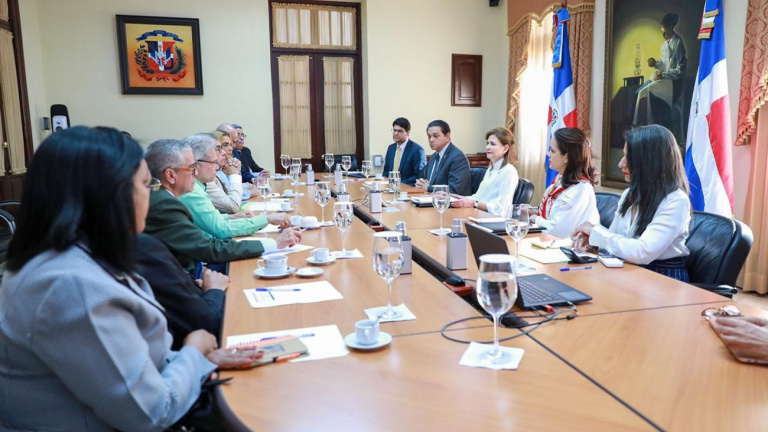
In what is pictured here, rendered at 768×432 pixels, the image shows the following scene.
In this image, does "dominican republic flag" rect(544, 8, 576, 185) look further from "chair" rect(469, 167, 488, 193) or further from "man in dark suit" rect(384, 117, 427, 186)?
"man in dark suit" rect(384, 117, 427, 186)

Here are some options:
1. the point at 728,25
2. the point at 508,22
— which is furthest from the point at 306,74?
the point at 728,25

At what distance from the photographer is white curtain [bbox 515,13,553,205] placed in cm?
654

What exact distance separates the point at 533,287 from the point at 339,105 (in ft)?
19.8

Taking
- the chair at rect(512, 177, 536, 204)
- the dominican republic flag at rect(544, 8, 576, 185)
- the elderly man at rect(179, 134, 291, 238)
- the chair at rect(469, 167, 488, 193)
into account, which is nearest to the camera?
the elderly man at rect(179, 134, 291, 238)

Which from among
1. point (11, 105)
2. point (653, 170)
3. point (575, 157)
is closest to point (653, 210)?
point (653, 170)

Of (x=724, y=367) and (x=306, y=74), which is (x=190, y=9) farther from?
(x=724, y=367)

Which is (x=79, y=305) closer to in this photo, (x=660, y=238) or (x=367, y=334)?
(x=367, y=334)

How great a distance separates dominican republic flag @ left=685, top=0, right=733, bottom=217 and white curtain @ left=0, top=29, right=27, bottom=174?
238 inches

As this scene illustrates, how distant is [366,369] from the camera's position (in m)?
1.33

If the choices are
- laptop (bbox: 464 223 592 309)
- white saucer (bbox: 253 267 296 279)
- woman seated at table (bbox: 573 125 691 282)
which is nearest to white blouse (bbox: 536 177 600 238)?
woman seated at table (bbox: 573 125 691 282)

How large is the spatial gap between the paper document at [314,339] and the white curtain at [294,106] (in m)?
6.16

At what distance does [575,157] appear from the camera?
3.29 metres

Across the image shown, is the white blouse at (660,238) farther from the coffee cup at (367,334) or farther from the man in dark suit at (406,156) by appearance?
the man in dark suit at (406,156)

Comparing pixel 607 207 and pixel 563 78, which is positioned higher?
pixel 563 78
